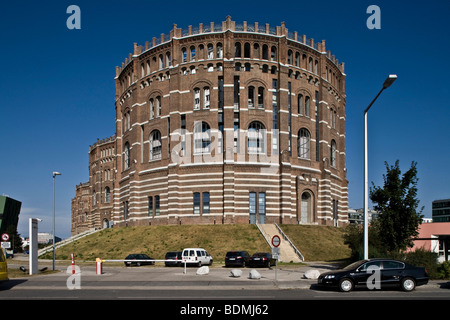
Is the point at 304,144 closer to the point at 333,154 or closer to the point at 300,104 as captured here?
the point at 300,104

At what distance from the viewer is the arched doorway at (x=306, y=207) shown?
59594 millimetres

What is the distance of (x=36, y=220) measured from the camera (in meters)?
30.7

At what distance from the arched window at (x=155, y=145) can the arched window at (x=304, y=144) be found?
62.6 ft

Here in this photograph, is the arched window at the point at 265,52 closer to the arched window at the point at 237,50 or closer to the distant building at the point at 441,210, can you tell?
the arched window at the point at 237,50

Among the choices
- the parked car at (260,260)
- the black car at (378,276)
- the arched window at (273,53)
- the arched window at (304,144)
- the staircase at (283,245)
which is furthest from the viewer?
the arched window at (304,144)

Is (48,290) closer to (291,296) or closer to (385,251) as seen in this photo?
(291,296)

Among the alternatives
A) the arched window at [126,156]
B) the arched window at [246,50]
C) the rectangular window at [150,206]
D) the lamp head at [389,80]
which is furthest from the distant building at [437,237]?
the arched window at [126,156]

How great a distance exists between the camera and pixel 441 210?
456 ft

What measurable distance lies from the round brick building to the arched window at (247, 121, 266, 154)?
0.42ft

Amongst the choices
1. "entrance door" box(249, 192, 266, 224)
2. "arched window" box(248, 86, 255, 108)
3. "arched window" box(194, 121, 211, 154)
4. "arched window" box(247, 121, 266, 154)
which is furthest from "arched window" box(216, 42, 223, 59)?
"entrance door" box(249, 192, 266, 224)

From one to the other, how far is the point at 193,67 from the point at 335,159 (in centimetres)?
2646

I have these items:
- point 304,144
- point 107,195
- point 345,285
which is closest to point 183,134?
point 304,144
